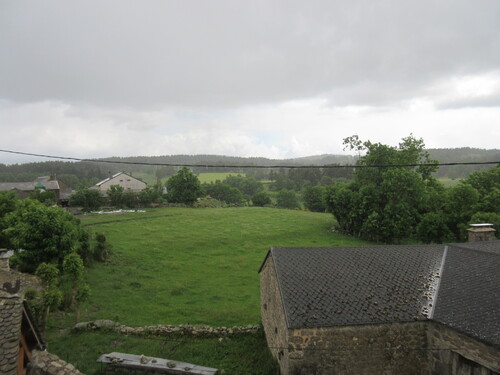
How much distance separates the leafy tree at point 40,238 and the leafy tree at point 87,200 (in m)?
39.1

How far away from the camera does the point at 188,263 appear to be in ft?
106

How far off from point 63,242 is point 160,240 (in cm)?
1798

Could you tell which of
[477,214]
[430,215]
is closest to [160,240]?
[430,215]

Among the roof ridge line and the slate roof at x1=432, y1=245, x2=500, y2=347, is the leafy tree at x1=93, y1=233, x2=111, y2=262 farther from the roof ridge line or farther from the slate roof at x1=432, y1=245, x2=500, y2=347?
the slate roof at x1=432, y1=245, x2=500, y2=347

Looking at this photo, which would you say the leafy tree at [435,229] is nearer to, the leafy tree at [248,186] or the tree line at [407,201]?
the tree line at [407,201]

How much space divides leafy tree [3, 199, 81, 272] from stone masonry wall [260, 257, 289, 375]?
14.3m

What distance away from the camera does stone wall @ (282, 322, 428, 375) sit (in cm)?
1120

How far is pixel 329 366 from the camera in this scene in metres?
11.3

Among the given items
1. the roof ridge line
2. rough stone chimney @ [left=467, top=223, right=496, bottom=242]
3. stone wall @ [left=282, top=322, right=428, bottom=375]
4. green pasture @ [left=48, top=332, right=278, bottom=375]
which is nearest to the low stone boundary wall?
green pasture @ [left=48, top=332, right=278, bottom=375]

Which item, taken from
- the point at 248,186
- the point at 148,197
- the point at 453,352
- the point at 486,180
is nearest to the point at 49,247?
the point at 453,352

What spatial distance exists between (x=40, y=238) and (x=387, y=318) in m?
21.2

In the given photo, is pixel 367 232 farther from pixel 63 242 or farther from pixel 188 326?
pixel 63 242

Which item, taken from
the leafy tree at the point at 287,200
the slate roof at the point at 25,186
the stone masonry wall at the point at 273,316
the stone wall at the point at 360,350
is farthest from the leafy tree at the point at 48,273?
the leafy tree at the point at 287,200

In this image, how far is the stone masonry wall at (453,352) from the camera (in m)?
9.91
